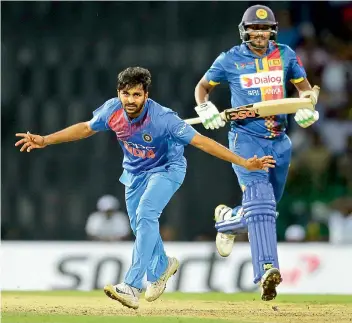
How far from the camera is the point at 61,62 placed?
38.0ft

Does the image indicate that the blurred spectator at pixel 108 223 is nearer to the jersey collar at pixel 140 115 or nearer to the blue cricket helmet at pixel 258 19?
the blue cricket helmet at pixel 258 19

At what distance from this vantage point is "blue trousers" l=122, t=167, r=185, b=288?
6.76m

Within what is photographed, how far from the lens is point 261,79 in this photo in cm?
759

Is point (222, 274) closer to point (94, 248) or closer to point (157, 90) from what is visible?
point (94, 248)

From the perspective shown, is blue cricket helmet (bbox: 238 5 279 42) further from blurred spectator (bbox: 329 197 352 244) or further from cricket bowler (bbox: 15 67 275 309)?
blurred spectator (bbox: 329 197 352 244)

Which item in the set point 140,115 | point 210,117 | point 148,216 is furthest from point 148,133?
point 210,117

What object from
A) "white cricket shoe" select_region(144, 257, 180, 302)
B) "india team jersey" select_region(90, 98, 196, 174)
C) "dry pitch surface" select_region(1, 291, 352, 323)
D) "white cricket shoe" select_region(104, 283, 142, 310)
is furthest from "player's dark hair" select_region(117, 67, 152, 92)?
"dry pitch surface" select_region(1, 291, 352, 323)

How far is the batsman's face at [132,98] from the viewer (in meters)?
6.73

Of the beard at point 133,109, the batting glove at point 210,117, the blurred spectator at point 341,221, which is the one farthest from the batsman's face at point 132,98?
the blurred spectator at point 341,221

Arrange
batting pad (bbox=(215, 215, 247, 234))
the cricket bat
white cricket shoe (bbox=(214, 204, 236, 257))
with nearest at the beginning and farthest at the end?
the cricket bat → batting pad (bbox=(215, 215, 247, 234)) → white cricket shoe (bbox=(214, 204, 236, 257))

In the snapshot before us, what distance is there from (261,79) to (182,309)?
1.68 metres

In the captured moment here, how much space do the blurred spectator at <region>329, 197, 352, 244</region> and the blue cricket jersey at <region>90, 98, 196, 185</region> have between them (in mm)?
4148

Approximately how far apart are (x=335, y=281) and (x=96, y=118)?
11.5 feet

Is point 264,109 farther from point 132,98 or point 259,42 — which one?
point 132,98
